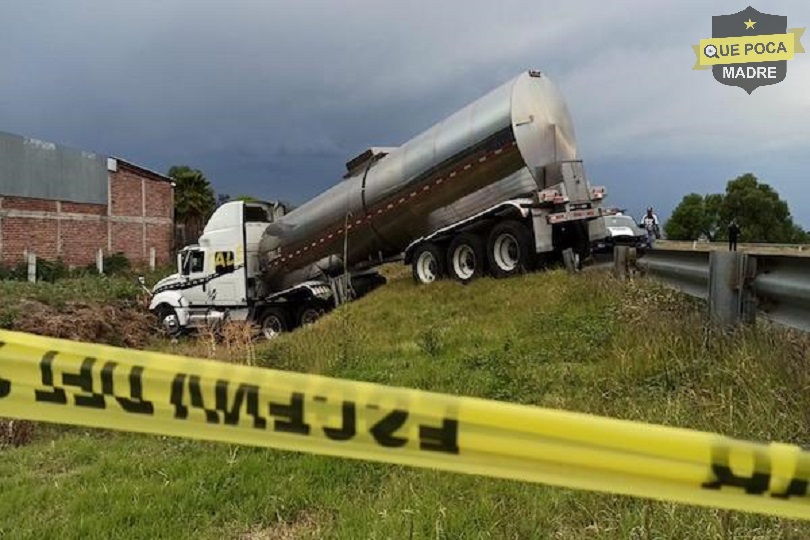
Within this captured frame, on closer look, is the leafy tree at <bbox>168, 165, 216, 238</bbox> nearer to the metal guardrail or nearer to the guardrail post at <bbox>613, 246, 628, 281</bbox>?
the guardrail post at <bbox>613, 246, 628, 281</bbox>

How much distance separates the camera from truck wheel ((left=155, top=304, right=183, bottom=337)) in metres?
19.2

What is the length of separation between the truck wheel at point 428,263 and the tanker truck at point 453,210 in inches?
0.9

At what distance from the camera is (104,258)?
108 feet

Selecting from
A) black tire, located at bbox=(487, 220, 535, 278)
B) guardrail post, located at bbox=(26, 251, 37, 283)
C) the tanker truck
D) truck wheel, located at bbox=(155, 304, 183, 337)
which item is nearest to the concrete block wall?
guardrail post, located at bbox=(26, 251, 37, 283)

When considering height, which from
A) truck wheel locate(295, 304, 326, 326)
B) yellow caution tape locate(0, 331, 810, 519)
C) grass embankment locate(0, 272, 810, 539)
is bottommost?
truck wheel locate(295, 304, 326, 326)

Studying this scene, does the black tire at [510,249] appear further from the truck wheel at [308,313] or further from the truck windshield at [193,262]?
the truck windshield at [193,262]

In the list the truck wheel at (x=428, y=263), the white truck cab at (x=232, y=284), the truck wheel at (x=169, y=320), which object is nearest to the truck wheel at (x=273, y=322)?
the white truck cab at (x=232, y=284)

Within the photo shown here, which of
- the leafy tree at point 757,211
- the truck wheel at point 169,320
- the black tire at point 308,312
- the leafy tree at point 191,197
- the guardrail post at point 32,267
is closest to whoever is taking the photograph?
the black tire at point 308,312

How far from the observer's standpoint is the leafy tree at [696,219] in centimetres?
5356

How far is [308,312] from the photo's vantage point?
16.7 m

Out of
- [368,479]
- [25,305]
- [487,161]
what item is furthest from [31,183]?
[368,479]

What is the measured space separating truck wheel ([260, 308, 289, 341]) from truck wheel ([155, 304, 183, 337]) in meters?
3.09

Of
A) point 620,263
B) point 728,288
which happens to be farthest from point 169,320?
point 728,288

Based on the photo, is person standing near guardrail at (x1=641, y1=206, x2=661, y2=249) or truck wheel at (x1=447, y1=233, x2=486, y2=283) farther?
person standing near guardrail at (x1=641, y1=206, x2=661, y2=249)
